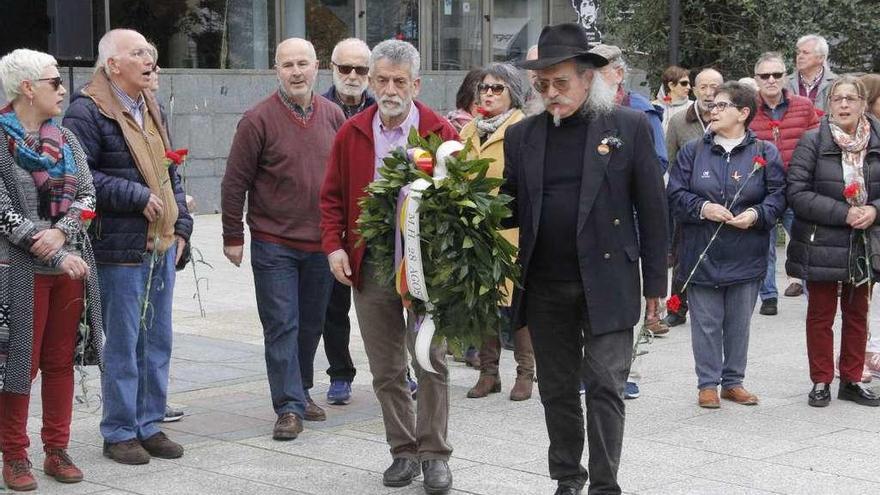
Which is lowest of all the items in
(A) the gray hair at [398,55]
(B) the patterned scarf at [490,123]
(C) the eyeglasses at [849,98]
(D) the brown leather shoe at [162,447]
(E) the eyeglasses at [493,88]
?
(D) the brown leather shoe at [162,447]

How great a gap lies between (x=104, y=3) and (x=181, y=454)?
13.1 m

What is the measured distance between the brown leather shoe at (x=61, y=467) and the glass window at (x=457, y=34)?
16.8 m

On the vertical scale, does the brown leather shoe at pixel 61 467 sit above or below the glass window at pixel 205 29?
below

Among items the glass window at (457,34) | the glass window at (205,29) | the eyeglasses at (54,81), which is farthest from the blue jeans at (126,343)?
the glass window at (457,34)

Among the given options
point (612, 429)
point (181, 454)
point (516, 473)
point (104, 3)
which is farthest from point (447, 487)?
point (104, 3)

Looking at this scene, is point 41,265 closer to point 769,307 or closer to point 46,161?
point 46,161

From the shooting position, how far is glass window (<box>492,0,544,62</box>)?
77.9ft

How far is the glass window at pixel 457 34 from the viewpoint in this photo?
22.8 metres

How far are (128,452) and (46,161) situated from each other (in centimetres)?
148

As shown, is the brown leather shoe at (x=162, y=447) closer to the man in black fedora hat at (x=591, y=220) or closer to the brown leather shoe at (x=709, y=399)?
the man in black fedora hat at (x=591, y=220)

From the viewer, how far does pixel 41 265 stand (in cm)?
633

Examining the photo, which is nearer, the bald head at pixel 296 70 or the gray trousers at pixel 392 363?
the gray trousers at pixel 392 363

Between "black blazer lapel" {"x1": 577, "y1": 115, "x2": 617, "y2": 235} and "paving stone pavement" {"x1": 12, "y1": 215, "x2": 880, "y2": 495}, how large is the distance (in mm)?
1409

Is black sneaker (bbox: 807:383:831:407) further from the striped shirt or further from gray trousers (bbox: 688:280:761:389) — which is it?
the striped shirt
